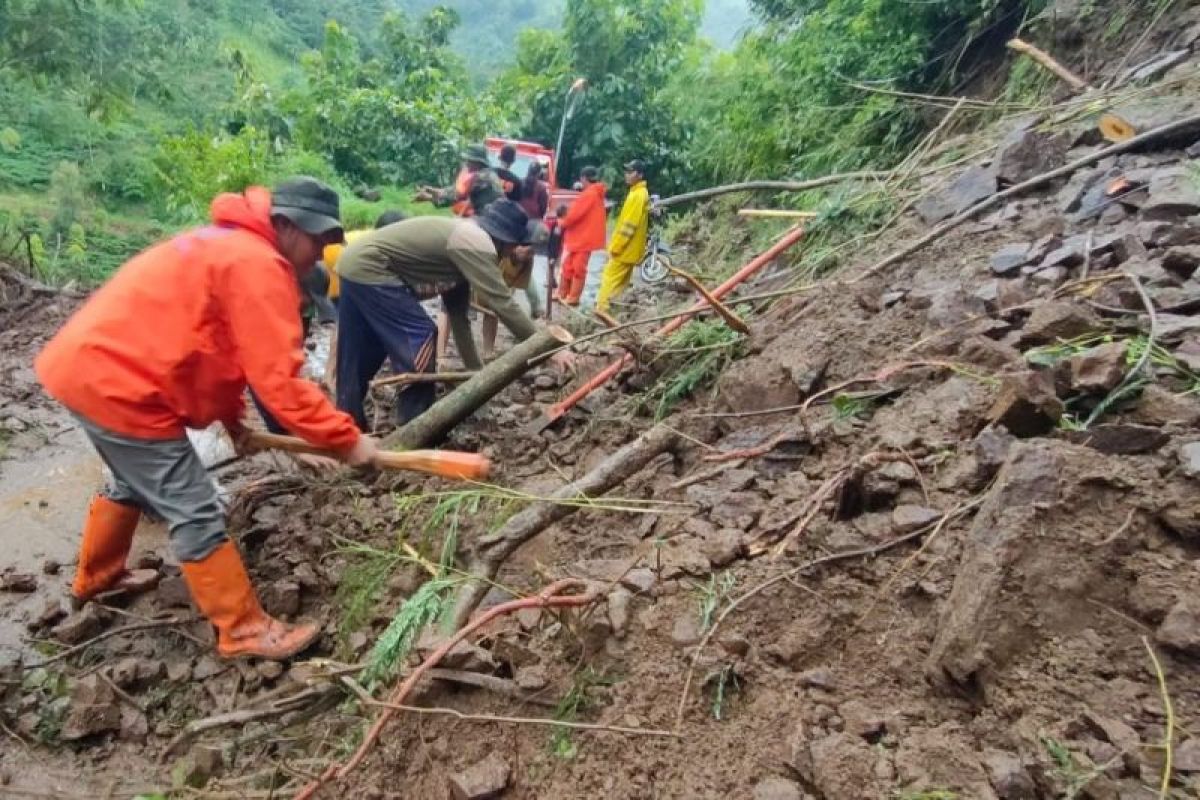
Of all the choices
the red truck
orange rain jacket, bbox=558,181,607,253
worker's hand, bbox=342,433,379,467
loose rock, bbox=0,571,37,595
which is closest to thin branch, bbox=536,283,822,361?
worker's hand, bbox=342,433,379,467

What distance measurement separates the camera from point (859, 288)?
3.71 meters

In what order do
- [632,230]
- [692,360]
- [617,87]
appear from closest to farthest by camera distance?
[692,360]
[632,230]
[617,87]

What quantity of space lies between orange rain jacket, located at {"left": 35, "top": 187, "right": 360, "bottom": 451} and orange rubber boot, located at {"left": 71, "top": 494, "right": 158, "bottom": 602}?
1.89 feet

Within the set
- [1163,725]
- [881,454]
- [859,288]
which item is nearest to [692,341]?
[859,288]

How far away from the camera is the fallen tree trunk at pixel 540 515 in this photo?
2389 millimetres

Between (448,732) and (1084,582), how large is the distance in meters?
1.53

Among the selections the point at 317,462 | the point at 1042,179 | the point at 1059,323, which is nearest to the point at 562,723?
the point at 317,462

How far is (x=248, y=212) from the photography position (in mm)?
2760

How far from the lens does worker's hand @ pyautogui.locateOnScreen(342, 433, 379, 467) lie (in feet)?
9.30

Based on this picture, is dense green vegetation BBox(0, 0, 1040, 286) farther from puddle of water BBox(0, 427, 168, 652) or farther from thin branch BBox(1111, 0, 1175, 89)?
puddle of water BBox(0, 427, 168, 652)

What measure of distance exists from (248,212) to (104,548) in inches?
55.3

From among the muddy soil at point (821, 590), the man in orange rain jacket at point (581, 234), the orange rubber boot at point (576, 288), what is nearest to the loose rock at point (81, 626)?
the muddy soil at point (821, 590)

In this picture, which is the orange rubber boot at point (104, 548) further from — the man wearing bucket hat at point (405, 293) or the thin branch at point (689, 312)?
the thin branch at point (689, 312)

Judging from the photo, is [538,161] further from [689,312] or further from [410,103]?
[689,312]
